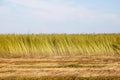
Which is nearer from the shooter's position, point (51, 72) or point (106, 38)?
point (51, 72)

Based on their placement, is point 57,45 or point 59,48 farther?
point 57,45

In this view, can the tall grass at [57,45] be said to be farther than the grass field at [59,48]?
Yes

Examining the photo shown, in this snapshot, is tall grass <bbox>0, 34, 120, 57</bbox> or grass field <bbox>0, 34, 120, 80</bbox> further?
tall grass <bbox>0, 34, 120, 57</bbox>

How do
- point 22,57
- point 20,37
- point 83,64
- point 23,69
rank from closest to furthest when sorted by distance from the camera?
point 23,69
point 83,64
point 22,57
point 20,37

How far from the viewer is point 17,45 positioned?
16969 mm

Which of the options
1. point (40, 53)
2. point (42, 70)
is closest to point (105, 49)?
point (40, 53)

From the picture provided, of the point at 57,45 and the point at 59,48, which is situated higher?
the point at 57,45

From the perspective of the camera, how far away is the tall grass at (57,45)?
16.8 m

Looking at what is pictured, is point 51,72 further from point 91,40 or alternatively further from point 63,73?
point 91,40

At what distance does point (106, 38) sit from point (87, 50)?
153 centimetres

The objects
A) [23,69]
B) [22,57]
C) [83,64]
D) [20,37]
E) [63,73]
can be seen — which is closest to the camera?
[63,73]

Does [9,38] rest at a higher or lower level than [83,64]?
higher

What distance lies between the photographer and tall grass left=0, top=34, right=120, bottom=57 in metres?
16.8

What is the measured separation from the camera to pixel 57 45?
1761 centimetres
